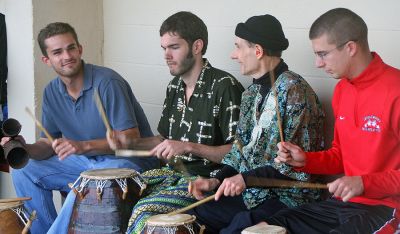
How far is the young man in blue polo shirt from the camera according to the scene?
4410mm

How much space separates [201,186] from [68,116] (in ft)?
4.64

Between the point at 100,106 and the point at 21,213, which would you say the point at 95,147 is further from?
the point at 21,213

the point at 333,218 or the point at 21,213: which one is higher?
the point at 333,218

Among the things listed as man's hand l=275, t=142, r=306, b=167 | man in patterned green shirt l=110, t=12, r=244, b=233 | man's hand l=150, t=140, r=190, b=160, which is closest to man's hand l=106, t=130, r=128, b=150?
man in patterned green shirt l=110, t=12, r=244, b=233

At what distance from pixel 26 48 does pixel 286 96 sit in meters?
2.50

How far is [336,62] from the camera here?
10.3ft

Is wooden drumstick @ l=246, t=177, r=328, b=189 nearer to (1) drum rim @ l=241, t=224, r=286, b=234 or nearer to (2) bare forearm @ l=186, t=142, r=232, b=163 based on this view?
(1) drum rim @ l=241, t=224, r=286, b=234

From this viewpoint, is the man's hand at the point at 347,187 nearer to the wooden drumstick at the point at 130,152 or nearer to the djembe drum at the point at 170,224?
the djembe drum at the point at 170,224

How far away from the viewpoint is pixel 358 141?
3.16 meters

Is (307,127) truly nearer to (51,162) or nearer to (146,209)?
(146,209)

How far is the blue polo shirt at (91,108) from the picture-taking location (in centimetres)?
433

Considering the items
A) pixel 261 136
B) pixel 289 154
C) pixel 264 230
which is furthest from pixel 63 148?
pixel 264 230

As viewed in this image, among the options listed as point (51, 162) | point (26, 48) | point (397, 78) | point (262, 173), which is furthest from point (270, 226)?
point (26, 48)

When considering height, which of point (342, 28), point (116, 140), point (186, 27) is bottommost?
point (116, 140)
